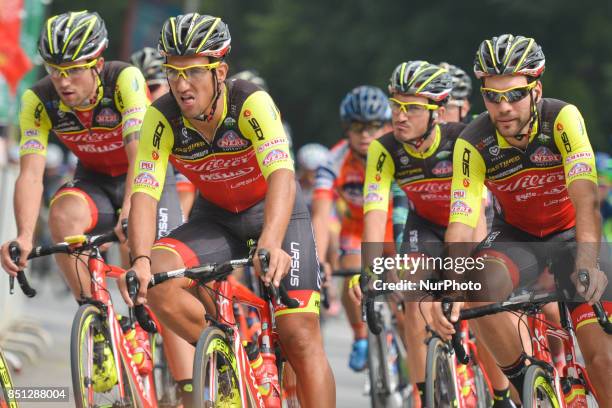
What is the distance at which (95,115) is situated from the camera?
818cm

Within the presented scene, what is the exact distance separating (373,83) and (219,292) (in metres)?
28.6

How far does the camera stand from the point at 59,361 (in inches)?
480

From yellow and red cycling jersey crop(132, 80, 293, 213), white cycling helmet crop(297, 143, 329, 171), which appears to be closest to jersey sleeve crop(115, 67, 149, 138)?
yellow and red cycling jersey crop(132, 80, 293, 213)

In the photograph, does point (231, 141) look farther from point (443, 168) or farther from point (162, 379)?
point (162, 379)

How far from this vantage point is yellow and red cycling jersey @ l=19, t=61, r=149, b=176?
7928 millimetres

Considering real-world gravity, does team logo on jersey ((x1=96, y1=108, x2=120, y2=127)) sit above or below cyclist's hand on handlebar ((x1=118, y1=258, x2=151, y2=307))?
above

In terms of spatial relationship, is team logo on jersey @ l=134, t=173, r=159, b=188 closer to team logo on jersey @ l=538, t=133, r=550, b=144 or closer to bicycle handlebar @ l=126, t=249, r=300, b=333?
bicycle handlebar @ l=126, t=249, r=300, b=333

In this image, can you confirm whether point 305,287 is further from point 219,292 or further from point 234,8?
point 234,8

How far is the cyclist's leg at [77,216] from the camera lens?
772cm

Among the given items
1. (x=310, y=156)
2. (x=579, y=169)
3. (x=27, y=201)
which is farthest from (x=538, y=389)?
(x=310, y=156)

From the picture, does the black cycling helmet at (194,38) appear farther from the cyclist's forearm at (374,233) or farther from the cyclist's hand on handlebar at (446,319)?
the cyclist's forearm at (374,233)

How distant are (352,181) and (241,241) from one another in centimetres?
355

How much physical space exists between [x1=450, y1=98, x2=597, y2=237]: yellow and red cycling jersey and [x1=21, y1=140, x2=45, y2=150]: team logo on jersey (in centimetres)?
248

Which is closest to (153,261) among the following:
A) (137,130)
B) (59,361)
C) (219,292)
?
(219,292)
